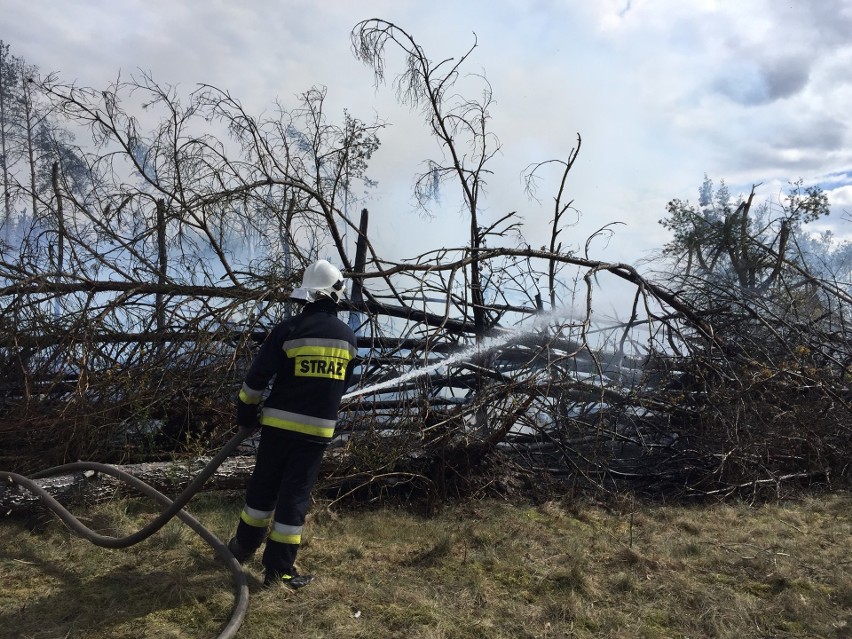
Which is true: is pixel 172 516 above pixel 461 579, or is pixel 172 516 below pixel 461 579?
above

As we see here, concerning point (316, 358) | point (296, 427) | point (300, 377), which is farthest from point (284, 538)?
point (316, 358)

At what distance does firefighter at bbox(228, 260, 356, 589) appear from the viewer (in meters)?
3.20

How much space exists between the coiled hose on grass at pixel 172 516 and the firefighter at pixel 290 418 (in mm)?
166

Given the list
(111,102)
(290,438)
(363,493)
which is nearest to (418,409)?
(363,493)

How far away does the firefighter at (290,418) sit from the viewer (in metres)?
3.20

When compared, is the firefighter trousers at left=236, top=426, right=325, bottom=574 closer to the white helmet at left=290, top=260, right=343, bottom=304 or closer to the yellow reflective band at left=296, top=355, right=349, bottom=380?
the yellow reflective band at left=296, top=355, right=349, bottom=380

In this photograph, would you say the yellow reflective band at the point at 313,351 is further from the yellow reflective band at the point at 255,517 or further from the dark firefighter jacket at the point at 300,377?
the yellow reflective band at the point at 255,517

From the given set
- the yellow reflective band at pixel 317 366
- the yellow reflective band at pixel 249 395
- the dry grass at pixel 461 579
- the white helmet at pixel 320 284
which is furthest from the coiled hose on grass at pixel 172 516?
the white helmet at pixel 320 284

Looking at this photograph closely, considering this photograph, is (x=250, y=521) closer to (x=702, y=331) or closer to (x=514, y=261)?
(x=514, y=261)

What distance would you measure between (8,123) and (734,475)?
1205 centimetres

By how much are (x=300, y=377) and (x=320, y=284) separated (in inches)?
21.2

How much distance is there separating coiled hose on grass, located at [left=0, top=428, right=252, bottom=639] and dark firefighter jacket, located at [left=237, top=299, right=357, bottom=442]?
0.28m

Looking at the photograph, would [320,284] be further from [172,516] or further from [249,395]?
[172,516]

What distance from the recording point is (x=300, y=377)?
3238 mm
